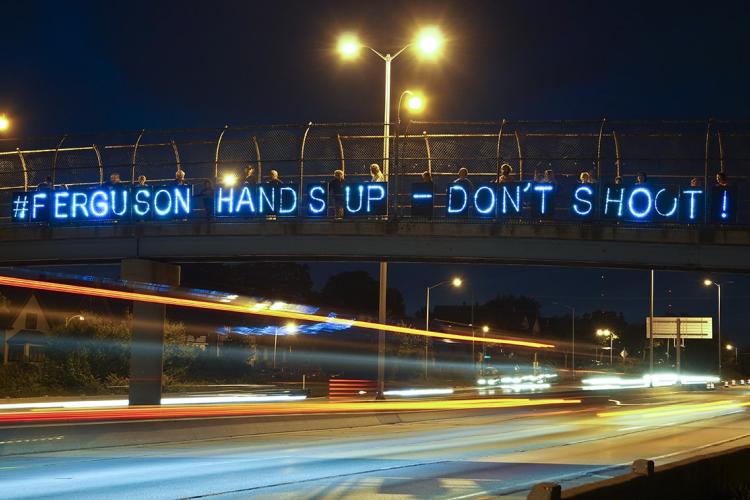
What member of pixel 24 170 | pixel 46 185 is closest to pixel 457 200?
pixel 46 185

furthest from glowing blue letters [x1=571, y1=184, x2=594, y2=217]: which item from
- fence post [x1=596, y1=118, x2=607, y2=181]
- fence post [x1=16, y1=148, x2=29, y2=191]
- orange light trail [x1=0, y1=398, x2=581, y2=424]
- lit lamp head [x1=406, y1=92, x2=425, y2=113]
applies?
fence post [x1=16, y1=148, x2=29, y2=191]

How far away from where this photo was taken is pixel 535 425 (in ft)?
89.2

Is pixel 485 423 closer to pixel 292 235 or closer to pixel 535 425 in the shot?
pixel 535 425

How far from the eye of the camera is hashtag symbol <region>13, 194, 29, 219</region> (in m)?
27.3

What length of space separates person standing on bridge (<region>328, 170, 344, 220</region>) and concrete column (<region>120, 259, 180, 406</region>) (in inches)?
230

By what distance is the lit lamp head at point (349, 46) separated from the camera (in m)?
28.5

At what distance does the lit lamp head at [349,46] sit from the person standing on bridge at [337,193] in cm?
544

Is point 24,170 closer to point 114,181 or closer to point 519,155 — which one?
point 114,181

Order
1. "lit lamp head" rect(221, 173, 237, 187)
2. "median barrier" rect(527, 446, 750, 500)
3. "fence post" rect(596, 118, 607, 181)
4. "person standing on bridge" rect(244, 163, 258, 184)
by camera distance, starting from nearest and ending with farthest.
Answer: "median barrier" rect(527, 446, 750, 500) < "fence post" rect(596, 118, 607, 181) < "person standing on bridge" rect(244, 163, 258, 184) < "lit lamp head" rect(221, 173, 237, 187)

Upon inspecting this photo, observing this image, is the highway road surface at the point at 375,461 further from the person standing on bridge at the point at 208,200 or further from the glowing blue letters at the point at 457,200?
the person standing on bridge at the point at 208,200

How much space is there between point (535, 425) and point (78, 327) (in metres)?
28.6

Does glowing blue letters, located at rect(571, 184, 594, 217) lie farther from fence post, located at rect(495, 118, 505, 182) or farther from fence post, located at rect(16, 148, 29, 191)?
fence post, located at rect(16, 148, 29, 191)

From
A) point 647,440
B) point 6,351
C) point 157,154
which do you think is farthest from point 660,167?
point 6,351

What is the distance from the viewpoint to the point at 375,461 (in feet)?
54.6
